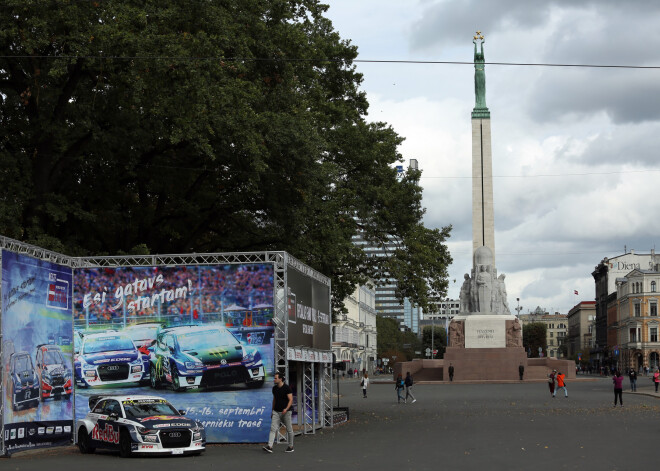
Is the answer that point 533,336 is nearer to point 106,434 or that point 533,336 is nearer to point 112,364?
point 112,364

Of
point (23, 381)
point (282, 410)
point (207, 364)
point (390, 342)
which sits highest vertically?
point (207, 364)

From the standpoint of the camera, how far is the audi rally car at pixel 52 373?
22203mm

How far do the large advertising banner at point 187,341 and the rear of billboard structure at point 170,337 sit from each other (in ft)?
0.08

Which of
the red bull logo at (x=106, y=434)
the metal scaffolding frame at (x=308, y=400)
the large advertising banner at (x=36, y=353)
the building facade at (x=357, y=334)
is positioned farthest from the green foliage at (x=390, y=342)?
the red bull logo at (x=106, y=434)

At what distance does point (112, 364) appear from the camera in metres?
23.5

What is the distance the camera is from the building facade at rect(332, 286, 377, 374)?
429 feet

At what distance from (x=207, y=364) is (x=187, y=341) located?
74 centimetres

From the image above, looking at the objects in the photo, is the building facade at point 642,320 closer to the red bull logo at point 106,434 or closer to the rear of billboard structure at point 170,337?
the rear of billboard structure at point 170,337

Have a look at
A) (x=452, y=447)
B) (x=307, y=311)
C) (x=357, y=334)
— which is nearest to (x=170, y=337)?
(x=307, y=311)

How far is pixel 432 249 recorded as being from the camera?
4028 centimetres

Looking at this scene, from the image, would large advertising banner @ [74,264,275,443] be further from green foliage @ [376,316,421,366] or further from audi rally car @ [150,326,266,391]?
green foliage @ [376,316,421,366]

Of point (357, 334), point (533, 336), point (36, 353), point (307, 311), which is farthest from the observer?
point (533, 336)

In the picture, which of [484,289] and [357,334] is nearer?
[484,289]

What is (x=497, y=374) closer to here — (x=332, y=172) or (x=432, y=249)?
(x=432, y=249)
